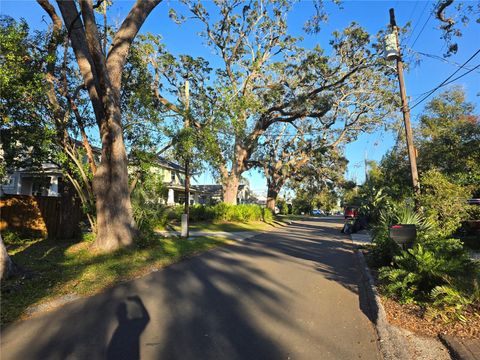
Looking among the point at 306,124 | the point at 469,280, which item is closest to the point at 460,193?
the point at 469,280

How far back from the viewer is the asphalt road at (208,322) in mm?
4160

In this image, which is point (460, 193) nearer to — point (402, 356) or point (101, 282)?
point (402, 356)

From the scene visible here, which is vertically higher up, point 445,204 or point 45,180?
point 45,180

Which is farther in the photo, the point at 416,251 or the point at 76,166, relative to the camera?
the point at 76,166

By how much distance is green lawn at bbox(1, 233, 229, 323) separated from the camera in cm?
623

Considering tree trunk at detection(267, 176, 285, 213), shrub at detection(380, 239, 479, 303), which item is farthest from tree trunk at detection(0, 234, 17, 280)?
tree trunk at detection(267, 176, 285, 213)

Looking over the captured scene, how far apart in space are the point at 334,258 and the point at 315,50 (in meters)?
16.2

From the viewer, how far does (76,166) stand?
494 inches

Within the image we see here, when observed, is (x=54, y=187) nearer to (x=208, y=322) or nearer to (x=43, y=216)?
(x=43, y=216)

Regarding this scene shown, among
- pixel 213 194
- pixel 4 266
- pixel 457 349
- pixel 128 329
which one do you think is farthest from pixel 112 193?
pixel 213 194

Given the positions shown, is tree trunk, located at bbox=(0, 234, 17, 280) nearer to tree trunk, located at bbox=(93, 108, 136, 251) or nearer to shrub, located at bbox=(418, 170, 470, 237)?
tree trunk, located at bbox=(93, 108, 136, 251)

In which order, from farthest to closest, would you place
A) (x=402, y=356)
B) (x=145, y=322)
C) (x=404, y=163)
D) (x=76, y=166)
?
(x=404, y=163), (x=76, y=166), (x=145, y=322), (x=402, y=356)

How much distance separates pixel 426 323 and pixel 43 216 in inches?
554

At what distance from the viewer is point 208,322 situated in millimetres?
5102
